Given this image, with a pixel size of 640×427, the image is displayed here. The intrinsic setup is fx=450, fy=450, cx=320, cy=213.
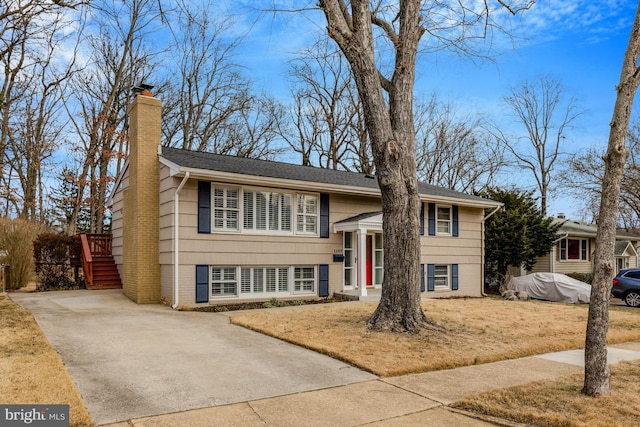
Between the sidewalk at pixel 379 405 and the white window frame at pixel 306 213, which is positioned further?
the white window frame at pixel 306 213

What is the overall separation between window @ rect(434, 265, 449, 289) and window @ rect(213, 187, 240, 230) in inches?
318

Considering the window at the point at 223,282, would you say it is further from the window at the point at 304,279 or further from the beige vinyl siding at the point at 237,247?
the window at the point at 304,279

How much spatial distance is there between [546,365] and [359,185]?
9.27 metres

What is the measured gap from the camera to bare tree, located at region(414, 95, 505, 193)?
29.6 meters

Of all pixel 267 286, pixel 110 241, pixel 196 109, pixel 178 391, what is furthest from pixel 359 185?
pixel 196 109

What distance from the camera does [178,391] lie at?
4742mm

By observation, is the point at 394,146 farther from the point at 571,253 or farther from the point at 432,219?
the point at 571,253

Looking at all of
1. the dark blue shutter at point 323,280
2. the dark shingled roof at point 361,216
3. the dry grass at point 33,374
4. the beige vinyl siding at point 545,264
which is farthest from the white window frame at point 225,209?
the beige vinyl siding at point 545,264

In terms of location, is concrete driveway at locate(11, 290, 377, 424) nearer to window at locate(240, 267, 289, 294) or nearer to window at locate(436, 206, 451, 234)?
window at locate(240, 267, 289, 294)

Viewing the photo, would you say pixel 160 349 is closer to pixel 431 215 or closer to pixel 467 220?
pixel 431 215

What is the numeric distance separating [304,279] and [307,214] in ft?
6.47

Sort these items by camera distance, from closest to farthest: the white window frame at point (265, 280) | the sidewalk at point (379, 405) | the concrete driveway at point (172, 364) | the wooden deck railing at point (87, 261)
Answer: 1. the sidewalk at point (379, 405)
2. the concrete driveway at point (172, 364)
3. the white window frame at point (265, 280)
4. the wooden deck railing at point (87, 261)

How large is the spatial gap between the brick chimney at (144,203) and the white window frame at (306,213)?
398cm

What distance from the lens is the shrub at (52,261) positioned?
14172 mm
